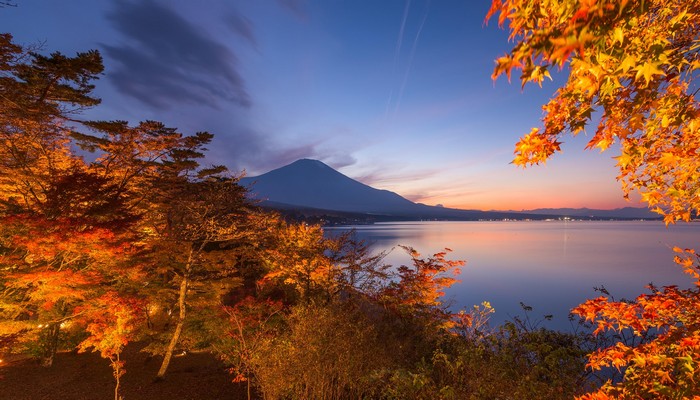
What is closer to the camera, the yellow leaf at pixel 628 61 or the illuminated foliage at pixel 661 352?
the yellow leaf at pixel 628 61

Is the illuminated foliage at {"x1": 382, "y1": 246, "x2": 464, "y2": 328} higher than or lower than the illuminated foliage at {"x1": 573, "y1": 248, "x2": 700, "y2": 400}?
lower

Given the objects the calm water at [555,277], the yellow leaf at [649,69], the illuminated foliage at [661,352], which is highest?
the yellow leaf at [649,69]

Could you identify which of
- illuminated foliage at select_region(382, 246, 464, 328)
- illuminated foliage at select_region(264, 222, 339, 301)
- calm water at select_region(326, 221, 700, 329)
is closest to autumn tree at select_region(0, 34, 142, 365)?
illuminated foliage at select_region(264, 222, 339, 301)

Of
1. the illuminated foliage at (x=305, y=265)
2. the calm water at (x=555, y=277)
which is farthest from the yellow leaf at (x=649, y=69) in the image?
the calm water at (x=555, y=277)

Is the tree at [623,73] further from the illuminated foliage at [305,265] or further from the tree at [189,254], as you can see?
the illuminated foliage at [305,265]

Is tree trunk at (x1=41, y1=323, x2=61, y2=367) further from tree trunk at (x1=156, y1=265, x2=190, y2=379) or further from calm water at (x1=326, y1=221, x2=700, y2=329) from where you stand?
calm water at (x1=326, y1=221, x2=700, y2=329)

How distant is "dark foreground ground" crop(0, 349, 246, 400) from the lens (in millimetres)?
10773

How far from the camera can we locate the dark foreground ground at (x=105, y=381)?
1077 cm

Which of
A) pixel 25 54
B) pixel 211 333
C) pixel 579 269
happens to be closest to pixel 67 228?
pixel 25 54

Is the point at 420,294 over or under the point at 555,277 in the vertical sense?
over

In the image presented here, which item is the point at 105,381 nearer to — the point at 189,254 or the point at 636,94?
the point at 189,254

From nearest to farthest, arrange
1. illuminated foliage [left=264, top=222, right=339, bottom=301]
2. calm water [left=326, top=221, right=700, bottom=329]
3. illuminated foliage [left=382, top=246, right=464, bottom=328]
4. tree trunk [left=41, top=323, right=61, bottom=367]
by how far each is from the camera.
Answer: tree trunk [left=41, top=323, right=61, bottom=367] → illuminated foliage [left=382, top=246, right=464, bottom=328] → illuminated foliage [left=264, top=222, right=339, bottom=301] → calm water [left=326, top=221, right=700, bottom=329]

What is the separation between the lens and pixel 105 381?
11844 millimetres

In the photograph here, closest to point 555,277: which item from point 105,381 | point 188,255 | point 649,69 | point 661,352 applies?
point 188,255
